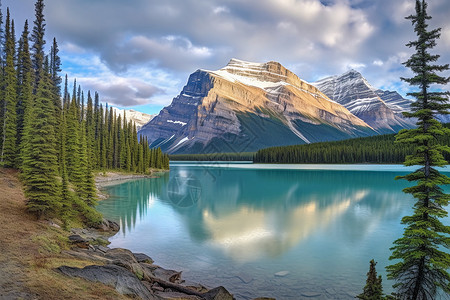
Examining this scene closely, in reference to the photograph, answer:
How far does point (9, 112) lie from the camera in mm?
41594

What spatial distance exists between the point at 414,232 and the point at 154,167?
125493mm

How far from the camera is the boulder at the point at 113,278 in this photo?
9859 millimetres

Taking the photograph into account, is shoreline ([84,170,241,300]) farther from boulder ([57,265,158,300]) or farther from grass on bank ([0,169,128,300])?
grass on bank ([0,169,128,300])

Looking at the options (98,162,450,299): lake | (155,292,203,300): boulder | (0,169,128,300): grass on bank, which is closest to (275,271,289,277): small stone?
(98,162,450,299): lake

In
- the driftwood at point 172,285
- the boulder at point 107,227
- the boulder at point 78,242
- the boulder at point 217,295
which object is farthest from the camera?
the boulder at point 107,227

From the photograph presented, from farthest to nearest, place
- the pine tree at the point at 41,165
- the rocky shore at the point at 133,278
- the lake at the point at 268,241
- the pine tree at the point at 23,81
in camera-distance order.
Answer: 1. the pine tree at the point at 23,81
2. the pine tree at the point at 41,165
3. the lake at the point at 268,241
4. the rocky shore at the point at 133,278

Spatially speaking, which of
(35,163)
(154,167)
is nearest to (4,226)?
(35,163)

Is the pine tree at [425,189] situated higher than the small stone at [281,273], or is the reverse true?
the pine tree at [425,189]

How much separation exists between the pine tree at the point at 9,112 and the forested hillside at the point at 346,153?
14515 cm

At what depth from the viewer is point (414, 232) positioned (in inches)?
464

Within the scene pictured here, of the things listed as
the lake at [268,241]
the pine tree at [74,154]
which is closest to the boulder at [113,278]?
the lake at [268,241]

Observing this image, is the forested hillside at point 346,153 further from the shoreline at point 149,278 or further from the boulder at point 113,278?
the boulder at point 113,278

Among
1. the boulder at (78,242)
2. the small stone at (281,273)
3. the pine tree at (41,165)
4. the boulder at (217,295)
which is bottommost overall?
the small stone at (281,273)

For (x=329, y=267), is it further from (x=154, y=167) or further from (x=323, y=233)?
(x=154, y=167)
